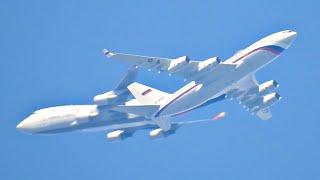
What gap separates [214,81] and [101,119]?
20.6 m

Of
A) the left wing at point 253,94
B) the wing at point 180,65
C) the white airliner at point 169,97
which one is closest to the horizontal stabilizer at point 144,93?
the white airliner at point 169,97

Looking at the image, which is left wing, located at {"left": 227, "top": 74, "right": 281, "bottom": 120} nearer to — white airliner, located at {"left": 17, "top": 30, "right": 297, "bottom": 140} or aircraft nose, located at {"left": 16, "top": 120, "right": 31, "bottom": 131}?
white airliner, located at {"left": 17, "top": 30, "right": 297, "bottom": 140}

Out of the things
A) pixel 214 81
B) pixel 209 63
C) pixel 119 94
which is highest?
pixel 119 94

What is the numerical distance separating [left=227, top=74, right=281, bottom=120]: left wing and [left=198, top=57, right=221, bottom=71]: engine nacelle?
1025 cm

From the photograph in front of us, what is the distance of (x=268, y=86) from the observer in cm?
9531

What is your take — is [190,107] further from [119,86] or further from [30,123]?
[30,123]

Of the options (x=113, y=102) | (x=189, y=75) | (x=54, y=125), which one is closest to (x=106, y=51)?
(x=189, y=75)

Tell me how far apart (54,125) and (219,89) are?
2824 centimetres

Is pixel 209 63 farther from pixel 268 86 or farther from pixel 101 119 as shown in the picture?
pixel 101 119

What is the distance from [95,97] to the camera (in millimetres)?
100500

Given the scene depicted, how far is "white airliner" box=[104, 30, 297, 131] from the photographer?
8562 centimetres

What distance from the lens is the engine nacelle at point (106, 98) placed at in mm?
100000

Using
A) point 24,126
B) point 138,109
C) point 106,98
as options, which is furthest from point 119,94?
point 24,126

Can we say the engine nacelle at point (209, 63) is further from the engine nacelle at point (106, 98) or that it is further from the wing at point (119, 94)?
the engine nacelle at point (106, 98)
